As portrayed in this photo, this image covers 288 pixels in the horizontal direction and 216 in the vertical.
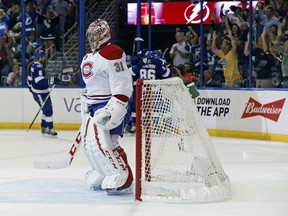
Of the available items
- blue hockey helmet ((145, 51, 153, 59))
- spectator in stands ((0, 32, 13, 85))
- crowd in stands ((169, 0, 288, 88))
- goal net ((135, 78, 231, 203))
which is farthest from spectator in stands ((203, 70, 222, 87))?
goal net ((135, 78, 231, 203))

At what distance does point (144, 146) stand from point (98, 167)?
1.39 feet

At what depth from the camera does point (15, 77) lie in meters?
14.1

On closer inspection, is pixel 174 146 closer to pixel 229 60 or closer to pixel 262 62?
pixel 262 62

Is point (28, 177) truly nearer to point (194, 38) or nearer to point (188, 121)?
point (188, 121)

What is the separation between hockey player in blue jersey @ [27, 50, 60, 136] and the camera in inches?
486

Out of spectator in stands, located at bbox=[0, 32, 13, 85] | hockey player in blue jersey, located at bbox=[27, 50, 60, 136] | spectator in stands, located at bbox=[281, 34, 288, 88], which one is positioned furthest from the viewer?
spectator in stands, located at bbox=[0, 32, 13, 85]

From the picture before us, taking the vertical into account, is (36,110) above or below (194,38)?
below

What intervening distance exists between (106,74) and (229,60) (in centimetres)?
646

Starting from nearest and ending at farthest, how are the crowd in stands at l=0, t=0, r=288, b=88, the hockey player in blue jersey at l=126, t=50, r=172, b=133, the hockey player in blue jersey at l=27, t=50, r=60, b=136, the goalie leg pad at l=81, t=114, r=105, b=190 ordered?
the goalie leg pad at l=81, t=114, r=105, b=190 < the hockey player in blue jersey at l=126, t=50, r=172, b=133 < the crowd in stands at l=0, t=0, r=288, b=88 < the hockey player in blue jersey at l=27, t=50, r=60, b=136

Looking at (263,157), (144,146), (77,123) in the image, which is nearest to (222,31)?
(77,123)

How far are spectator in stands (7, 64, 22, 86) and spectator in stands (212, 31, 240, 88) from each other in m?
3.26

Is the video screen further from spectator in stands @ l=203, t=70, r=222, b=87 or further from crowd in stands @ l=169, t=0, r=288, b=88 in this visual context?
spectator in stands @ l=203, t=70, r=222, b=87

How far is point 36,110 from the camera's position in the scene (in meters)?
13.7

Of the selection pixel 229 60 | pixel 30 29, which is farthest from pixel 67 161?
pixel 30 29
